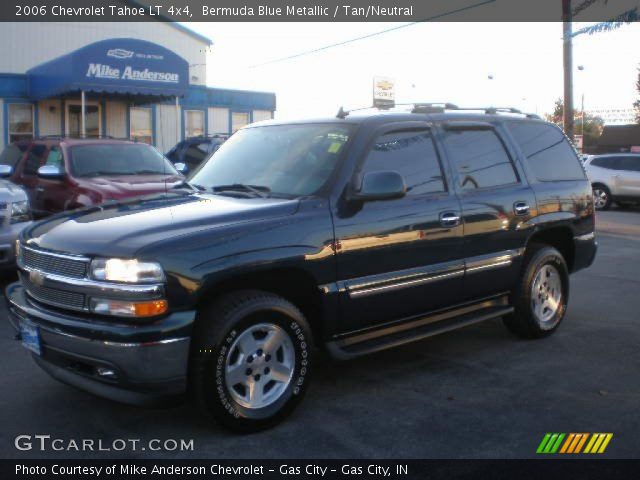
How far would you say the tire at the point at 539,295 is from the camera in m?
5.95

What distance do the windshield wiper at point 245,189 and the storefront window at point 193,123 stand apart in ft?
72.1

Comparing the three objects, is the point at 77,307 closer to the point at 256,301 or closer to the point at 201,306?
the point at 201,306

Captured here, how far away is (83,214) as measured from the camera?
15.1ft

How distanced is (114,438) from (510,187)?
3547mm

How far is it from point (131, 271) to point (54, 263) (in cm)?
62

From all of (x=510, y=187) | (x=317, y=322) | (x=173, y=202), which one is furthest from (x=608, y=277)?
(x=173, y=202)

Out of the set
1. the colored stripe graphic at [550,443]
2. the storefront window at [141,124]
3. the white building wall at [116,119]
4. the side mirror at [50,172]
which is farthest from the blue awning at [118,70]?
the colored stripe graphic at [550,443]

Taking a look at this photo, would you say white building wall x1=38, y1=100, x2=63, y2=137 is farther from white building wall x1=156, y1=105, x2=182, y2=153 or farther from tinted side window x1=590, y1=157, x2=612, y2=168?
tinted side window x1=590, y1=157, x2=612, y2=168

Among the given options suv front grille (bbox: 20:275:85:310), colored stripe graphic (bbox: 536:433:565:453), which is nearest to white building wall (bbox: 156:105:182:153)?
suv front grille (bbox: 20:275:85:310)

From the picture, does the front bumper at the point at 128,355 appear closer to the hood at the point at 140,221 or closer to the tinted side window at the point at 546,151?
the hood at the point at 140,221

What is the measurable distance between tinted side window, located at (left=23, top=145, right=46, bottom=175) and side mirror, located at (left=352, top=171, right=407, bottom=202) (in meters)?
7.57

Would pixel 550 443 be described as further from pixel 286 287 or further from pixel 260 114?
pixel 260 114

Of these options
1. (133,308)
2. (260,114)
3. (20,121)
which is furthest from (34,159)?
(260,114)

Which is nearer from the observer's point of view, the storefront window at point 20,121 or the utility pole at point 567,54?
the utility pole at point 567,54
